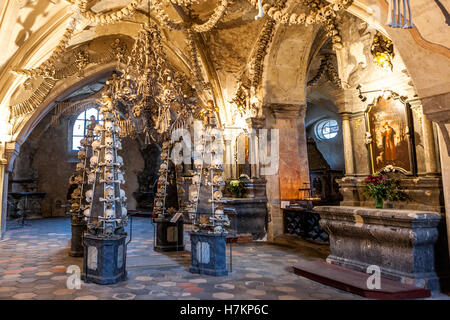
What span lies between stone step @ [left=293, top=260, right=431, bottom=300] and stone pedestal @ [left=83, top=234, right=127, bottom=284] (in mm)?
2516

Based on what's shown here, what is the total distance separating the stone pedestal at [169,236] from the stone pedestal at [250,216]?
1706 millimetres

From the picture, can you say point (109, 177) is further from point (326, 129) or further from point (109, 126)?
point (326, 129)

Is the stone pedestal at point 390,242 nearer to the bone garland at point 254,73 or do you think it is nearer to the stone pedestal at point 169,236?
the stone pedestal at point 169,236

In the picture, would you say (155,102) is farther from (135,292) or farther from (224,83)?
(224,83)

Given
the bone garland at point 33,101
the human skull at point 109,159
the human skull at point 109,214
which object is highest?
the bone garland at point 33,101

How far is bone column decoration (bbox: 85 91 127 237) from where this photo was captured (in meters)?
4.32

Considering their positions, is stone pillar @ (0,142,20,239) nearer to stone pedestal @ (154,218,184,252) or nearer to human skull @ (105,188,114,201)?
stone pedestal @ (154,218,184,252)

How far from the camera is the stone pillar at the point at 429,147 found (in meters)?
4.39

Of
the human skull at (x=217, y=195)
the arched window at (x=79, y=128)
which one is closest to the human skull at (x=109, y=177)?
the human skull at (x=217, y=195)

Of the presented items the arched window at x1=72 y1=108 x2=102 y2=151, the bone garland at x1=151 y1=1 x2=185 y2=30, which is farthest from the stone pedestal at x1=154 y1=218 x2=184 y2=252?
the arched window at x1=72 y1=108 x2=102 y2=151

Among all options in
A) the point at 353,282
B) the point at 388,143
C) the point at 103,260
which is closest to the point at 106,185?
the point at 103,260

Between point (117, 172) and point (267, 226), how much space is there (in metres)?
4.26
